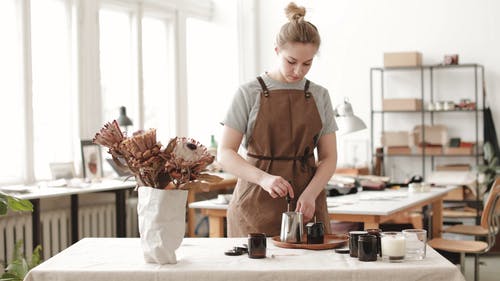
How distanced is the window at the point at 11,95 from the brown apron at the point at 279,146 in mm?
3066

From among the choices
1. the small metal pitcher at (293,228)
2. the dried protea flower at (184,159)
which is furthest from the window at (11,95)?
the dried protea flower at (184,159)

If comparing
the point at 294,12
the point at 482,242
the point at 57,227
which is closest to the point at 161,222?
the point at 294,12

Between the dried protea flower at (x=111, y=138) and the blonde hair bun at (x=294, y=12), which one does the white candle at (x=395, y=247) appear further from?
the blonde hair bun at (x=294, y=12)

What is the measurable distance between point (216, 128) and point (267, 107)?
5.14m

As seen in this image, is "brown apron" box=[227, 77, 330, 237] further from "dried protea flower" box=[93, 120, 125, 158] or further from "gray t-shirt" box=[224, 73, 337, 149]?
"dried protea flower" box=[93, 120, 125, 158]

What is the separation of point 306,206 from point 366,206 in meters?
1.63

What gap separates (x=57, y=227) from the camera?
19.1 ft

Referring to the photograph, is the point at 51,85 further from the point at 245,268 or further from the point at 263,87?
the point at 245,268

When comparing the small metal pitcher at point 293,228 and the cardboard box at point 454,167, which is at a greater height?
the small metal pitcher at point 293,228

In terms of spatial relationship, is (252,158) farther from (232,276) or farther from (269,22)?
(269,22)

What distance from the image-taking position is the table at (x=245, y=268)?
2262mm

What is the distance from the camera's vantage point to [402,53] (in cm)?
764

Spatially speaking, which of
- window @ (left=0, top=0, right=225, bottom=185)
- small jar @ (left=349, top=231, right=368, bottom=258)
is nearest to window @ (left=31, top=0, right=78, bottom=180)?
window @ (left=0, top=0, right=225, bottom=185)

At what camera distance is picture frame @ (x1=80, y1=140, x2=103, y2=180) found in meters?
6.04
